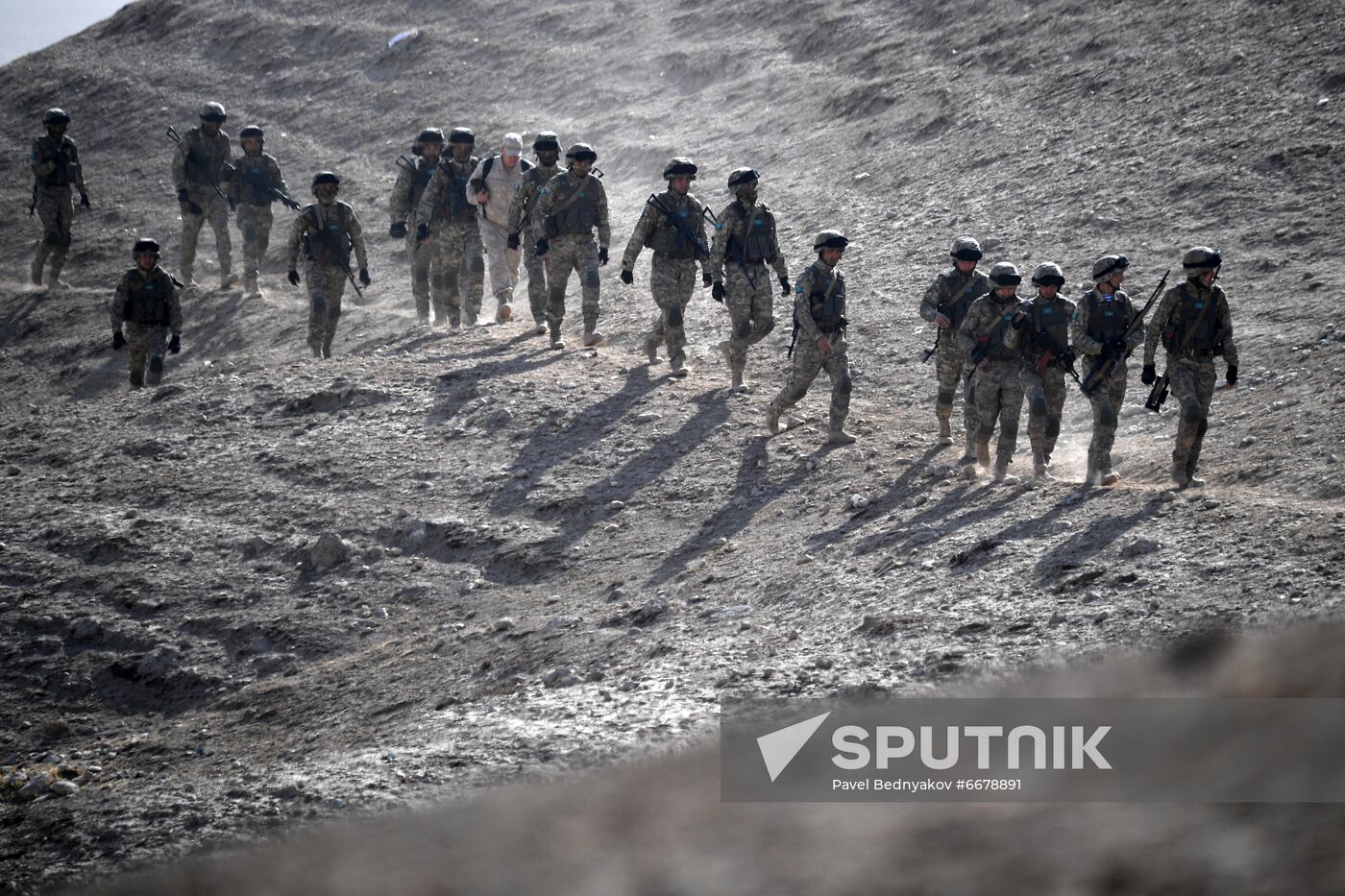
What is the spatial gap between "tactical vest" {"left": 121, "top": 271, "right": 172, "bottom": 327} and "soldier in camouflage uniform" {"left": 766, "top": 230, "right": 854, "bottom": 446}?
702 cm

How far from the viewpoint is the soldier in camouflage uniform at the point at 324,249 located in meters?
14.4

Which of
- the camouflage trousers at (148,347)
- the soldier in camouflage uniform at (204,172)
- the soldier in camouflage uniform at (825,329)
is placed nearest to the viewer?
the soldier in camouflage uniform at (825,329)

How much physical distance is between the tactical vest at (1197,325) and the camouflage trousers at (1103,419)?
52 cm

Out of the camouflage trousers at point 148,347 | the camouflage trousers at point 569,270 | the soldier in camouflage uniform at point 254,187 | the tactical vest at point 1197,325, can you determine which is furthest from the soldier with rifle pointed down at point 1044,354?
the soldier in camouflage uniform at point 254,187

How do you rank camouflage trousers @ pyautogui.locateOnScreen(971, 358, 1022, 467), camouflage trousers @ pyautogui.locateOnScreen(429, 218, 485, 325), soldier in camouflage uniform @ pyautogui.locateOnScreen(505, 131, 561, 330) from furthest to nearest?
camouflage trousers @ pyautogui.locateOnScreen(429, 218, 485, 325)
soldier in camouflage uniform @ pyautogui.locateOnScreen(505, 131, 561, 330)
camouflage trousers @ pyautogui.locateOnScreen(971, 358, 1022, 467)

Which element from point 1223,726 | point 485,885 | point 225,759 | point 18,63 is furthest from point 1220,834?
point 18,63

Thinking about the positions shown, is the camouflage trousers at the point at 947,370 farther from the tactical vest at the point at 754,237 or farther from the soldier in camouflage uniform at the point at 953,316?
the tactical vest at the point at 754,237

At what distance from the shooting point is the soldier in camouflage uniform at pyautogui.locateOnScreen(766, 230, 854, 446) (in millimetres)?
10781

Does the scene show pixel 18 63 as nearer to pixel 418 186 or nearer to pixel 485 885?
pixel 418 186

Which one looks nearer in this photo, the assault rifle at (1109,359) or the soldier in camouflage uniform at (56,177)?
the assault rifle at (1109,359)

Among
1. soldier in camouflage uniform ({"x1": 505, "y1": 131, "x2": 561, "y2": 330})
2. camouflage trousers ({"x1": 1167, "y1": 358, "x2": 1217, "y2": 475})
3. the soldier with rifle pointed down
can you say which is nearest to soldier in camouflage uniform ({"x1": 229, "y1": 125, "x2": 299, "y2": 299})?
soldier in camouflage uniform ({"x1": 505, "y1": 131, "x2": 561, "y2": 330})

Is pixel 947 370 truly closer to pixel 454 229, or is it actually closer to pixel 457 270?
pixel 454 229

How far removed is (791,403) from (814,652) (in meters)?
4.32

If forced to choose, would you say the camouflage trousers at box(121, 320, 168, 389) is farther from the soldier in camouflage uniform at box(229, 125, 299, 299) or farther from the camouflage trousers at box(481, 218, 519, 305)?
the soldier in camouflage uniform at box(229, 125, 299, 299)
